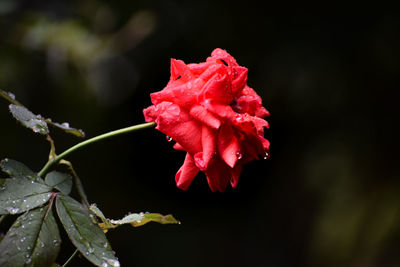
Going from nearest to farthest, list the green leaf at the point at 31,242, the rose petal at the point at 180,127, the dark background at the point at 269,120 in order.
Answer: the green leaf at the point at 31,242 < the rose petal at the point at 180,127 < the dark background at the point at 269,120

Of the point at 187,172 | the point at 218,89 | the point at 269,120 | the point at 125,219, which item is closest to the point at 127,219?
the point at 125,219

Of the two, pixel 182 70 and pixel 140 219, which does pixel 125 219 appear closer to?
pixel 140 219

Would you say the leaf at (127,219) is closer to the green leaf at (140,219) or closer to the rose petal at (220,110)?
the green leaf at (140,219)

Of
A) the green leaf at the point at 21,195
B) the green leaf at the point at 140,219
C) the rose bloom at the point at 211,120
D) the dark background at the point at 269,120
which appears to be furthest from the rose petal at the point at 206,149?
the dark background at the point at 269,120

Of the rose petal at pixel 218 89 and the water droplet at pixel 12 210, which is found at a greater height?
the rose petal at pixel 218 89

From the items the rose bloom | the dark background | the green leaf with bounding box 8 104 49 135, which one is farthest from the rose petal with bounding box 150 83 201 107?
the dark background

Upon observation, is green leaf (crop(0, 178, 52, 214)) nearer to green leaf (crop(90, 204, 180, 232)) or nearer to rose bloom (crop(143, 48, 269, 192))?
green leaf (crop(90, 204, 180, 232))

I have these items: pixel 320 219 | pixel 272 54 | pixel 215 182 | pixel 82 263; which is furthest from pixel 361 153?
pixel 215 182
